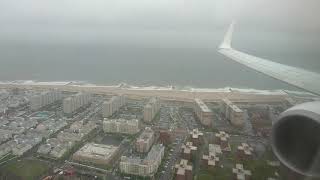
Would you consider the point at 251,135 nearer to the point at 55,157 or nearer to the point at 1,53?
the point at 55,157

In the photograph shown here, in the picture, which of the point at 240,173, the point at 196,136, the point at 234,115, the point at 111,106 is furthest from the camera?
the point at 111,106

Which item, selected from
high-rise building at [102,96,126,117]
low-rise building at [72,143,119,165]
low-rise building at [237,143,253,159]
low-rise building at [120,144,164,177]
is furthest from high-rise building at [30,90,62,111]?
low-rise building at [237,143,253,159]

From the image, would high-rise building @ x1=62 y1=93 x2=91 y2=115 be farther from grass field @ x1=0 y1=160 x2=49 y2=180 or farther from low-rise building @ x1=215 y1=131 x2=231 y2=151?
low-rise building @ x1=215 y1=131 x2=231 y2=151

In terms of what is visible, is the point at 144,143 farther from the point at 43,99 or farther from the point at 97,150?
the point at 43,99

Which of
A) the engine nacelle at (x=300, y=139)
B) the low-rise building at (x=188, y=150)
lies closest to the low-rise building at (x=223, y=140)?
the low-rise building at (x=188, y=150)

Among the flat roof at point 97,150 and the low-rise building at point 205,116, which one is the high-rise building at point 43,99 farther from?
the low-rise building at point 205,116

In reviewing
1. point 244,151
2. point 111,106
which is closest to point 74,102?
point 111,106
